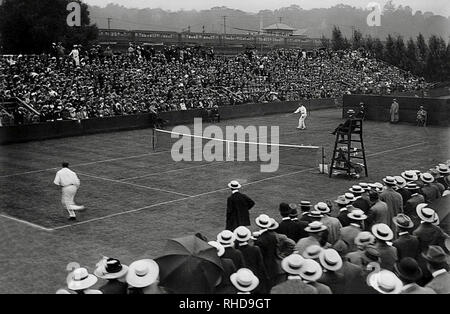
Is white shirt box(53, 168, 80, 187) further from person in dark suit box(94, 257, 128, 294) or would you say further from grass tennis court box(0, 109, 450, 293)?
person in dark suit box(94, 257, 128, 294)

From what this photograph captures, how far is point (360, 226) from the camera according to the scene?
10.0 m

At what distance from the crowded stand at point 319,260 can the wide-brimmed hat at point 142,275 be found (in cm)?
1

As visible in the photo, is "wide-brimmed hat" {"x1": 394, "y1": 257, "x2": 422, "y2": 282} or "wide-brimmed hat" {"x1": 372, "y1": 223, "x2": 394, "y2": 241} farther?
"wide-brimmed hat" {"x1": 372, "y1": 223, "x2": 394, "y2": 241}

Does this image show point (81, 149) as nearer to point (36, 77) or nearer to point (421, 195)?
point (36, 77)

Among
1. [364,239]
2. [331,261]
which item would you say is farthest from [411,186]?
[331,261]

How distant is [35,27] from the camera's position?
5056 cm

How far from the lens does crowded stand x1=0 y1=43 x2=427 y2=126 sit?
32.2 m

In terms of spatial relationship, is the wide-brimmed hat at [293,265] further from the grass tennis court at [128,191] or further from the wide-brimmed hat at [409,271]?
the grass tennis court at [128,191]

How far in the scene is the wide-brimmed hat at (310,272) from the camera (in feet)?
21.7

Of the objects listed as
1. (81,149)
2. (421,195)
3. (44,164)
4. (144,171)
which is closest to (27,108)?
A: (81,149)

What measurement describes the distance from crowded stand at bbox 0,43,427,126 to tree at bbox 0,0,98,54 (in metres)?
7.06

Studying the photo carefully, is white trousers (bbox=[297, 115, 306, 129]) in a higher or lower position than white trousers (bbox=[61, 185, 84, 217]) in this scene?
lower

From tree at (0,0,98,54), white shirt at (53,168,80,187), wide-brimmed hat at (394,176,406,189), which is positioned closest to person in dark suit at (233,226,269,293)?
wide-brimmed hat at (394,176,406,189)
